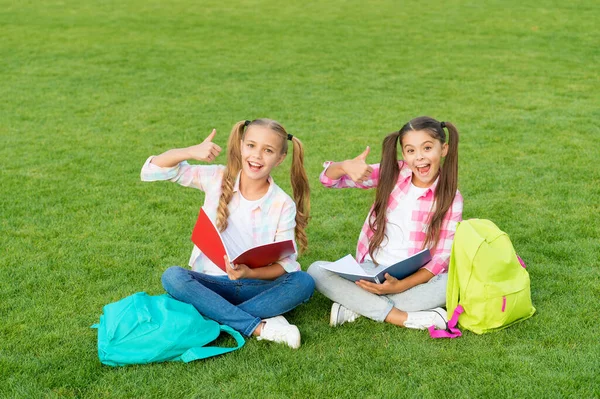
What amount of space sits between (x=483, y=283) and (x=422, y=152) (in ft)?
2.47

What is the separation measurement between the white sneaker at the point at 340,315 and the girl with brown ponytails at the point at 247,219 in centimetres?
16

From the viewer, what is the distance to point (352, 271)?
387 cm

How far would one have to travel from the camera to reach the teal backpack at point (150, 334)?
347 centimetres

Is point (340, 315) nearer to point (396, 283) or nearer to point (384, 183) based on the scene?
point (396, 283)

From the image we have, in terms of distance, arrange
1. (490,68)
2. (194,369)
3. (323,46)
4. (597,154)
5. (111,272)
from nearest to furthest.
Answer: (194,369), (111,272), (597,154), (490,68), (323,46)

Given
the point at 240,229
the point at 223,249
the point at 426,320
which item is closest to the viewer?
the point at 223,249

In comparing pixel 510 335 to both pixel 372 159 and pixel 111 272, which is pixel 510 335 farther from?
pixel 372 159

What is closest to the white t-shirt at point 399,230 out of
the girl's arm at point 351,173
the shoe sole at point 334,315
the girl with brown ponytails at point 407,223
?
the girl with brown ponytails at point 407,223

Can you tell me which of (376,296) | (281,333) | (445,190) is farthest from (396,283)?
(281,333)

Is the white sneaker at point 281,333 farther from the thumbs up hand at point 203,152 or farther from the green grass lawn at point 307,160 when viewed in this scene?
the thumbs up hand at point 203,152

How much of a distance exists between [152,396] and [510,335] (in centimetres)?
177

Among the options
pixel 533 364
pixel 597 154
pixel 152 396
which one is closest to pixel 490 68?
pixel 597 154

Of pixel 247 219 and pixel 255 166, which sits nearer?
pixel 255 166

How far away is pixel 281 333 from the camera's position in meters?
3.70
